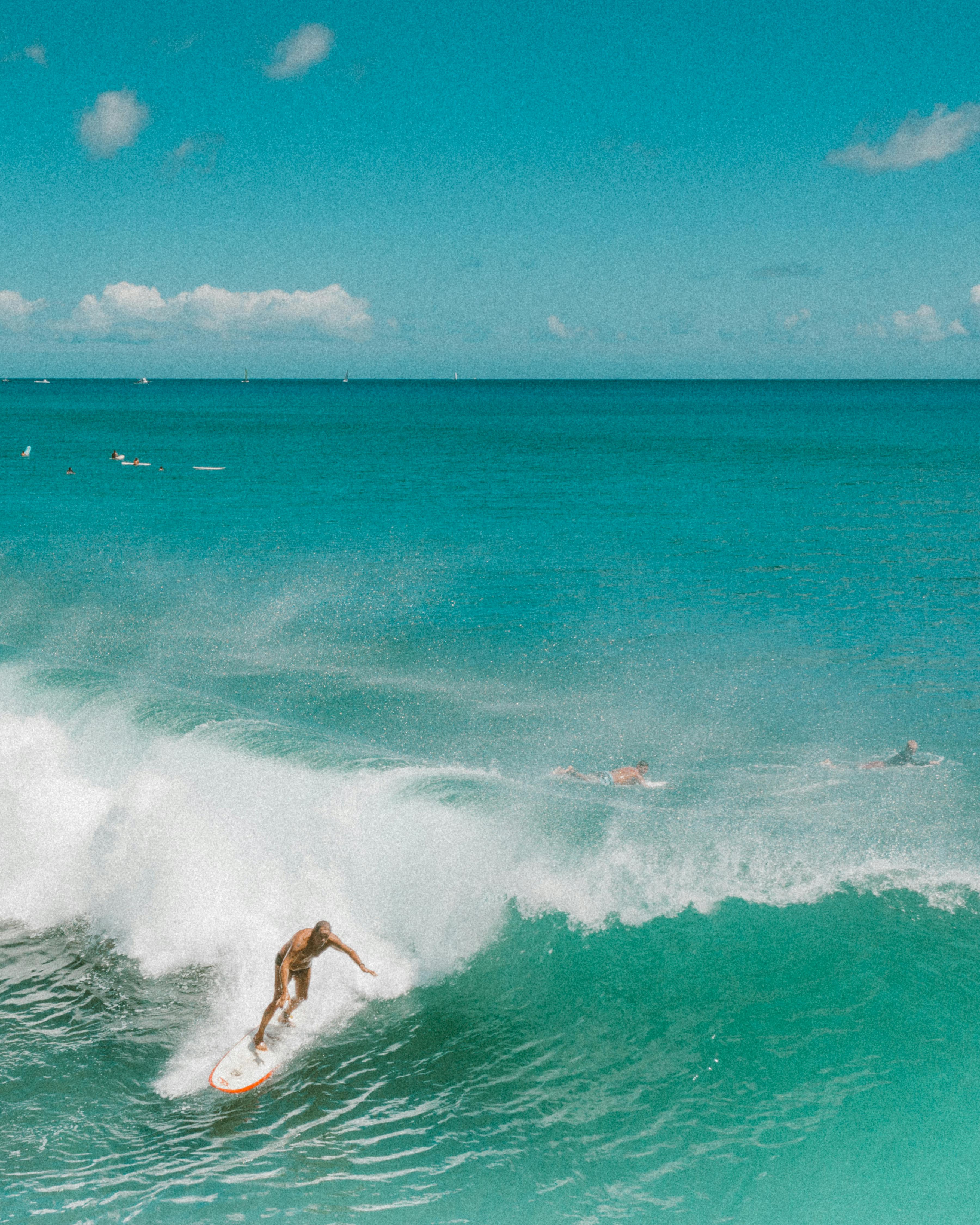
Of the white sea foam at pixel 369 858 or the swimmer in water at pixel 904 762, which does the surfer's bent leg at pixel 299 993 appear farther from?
the swimmer in water at pixel 904 762

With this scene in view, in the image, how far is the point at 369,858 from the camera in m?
16.6

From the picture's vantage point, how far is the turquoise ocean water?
11133 millimetres

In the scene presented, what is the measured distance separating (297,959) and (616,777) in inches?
370

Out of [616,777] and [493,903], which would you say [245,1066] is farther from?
[616,777]

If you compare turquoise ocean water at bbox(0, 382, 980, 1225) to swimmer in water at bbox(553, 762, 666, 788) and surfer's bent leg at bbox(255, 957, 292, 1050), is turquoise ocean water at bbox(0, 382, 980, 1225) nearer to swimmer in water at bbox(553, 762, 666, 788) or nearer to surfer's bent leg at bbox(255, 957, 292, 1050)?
swimmer in water at bbox(553, 762, 666, 788)

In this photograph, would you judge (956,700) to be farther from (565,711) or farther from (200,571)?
(200,571)

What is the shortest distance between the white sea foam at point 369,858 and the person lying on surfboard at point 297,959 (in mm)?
732

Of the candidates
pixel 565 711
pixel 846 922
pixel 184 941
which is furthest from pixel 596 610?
pixel 184 941

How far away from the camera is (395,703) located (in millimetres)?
25297

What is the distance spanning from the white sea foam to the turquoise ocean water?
0.07 meters

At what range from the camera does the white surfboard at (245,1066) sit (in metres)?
11.9

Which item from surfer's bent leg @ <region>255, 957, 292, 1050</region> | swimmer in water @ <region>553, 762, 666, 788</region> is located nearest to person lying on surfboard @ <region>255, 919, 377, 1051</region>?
surfer's bent leg @ <region>255, 957, 292, 1050</region>

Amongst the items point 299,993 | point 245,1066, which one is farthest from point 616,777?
point 245,1066

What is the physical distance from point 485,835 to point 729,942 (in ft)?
15.2
